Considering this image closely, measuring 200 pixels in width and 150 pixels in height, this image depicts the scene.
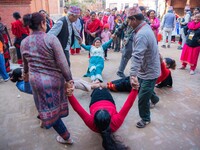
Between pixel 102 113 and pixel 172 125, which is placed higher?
pixel 102 113

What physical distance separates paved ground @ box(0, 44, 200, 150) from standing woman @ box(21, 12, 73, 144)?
2.39ft

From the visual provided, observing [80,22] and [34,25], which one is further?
[80,22]

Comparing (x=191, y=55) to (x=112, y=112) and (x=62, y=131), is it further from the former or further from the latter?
(x=62, y=131)

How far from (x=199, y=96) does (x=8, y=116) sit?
3.73 meters

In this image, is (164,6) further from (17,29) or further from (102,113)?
(102,113)

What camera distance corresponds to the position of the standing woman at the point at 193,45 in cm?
488

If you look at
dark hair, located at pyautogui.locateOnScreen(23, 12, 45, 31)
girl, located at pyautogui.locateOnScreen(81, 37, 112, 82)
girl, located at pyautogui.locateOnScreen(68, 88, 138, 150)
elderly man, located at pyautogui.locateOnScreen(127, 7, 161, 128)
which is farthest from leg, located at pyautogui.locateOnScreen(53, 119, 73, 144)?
girl, located at pyautogui.locateOnScreen(81, 37, 112, 82)

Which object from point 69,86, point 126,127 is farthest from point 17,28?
point 126,127

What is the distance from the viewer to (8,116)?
130 inches

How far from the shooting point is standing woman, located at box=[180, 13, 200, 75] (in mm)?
4881

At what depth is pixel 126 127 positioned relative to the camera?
2967mm

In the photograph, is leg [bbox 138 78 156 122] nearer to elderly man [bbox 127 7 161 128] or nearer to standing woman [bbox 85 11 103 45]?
elderly man [bbox 127 7 161 128]

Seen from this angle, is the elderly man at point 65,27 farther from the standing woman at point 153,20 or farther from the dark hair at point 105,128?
the standing woman at point 153,20

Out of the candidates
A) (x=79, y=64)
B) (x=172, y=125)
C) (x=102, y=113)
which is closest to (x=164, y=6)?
(x=79, y=64)
